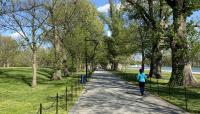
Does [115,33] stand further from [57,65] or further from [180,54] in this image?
[180,54]

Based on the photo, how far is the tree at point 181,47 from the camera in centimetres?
3469

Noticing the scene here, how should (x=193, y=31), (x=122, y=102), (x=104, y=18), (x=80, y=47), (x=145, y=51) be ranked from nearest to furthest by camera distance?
1. (x=122, y=102)
2. (x=193, y=31)
3. (x=145, y=51)
4. (x=80, y=47)
5. (x=104, y=18)

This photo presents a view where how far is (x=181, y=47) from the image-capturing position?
35.3 metres

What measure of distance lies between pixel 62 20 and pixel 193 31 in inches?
827

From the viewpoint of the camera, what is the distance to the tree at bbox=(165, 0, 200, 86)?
34.7m

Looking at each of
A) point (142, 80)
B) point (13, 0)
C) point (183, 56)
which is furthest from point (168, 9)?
point (142, 80)

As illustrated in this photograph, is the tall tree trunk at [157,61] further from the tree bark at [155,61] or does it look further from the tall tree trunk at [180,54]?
the tall tree trunk at [180,54]

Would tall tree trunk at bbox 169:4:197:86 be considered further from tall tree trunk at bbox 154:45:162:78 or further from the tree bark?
the tree bark

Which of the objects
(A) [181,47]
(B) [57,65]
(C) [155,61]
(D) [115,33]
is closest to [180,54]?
(A) [181,47]

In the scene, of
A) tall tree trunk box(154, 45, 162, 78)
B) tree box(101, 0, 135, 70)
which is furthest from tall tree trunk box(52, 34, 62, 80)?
tree box(101, 0, 135, 70)

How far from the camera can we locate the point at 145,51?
2394 inches

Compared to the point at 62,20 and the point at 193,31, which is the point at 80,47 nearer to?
the point at 62,20

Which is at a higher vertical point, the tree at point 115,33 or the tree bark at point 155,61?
the tree at point 115,33

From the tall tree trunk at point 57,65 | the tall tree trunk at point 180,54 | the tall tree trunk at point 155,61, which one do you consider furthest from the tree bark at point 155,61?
the tall tree trunk at point 180,54
